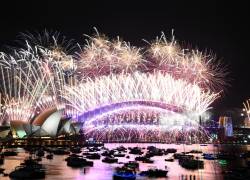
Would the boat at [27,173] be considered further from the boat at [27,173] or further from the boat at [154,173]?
the boat at [154,173]

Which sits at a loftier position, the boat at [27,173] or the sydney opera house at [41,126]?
the sydney opera house at [41,126]

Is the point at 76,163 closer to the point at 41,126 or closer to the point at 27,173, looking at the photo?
the point at 27,173

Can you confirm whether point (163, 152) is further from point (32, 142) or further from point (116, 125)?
point (32, 142)

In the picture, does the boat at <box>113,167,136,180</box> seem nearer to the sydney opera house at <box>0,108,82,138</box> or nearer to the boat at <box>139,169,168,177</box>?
the boat at <box>139,169,168,177</box>

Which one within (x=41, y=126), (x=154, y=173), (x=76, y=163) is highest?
(x=41, y=126)

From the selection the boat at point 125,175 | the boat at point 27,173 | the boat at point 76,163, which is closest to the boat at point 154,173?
the boat at point 125,175

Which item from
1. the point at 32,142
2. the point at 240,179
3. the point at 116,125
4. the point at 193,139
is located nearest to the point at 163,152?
the point at 116,125

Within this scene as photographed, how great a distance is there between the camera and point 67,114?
9212 cm

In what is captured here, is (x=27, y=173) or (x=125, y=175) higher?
(x=27, y=173)

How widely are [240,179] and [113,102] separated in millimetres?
41277

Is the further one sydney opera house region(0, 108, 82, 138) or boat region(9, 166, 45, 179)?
sydney opera house region(0, 108, 82, 138)

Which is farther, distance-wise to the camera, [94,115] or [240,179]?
[94,115]

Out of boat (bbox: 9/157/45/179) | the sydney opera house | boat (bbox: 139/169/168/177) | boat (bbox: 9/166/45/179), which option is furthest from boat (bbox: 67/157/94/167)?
the sydney opera house

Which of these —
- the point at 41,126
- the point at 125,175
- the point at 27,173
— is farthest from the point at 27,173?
the point at 41,126
